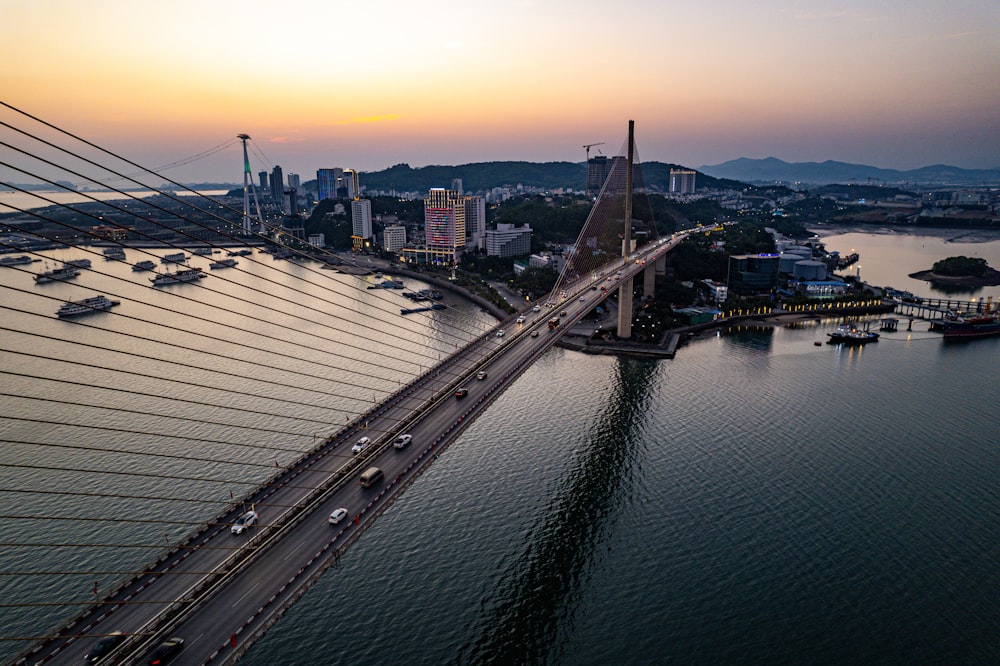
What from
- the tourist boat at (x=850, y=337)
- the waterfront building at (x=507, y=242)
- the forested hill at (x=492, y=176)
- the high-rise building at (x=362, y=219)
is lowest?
the tourist boat at (x=850, y=337)

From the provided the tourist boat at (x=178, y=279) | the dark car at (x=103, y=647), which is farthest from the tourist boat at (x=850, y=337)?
the tourist boat at (x=178, y=279)

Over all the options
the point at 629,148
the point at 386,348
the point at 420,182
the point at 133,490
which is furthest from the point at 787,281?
the point at 420,182

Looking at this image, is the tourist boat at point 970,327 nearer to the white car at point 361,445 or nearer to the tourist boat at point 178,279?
the white car at point 361,445

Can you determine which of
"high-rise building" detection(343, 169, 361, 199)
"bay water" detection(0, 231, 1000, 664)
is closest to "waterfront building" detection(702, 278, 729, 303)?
"bay water" detection(0, 231, 1000, 664)

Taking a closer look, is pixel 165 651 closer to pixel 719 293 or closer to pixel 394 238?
pixel 719 293

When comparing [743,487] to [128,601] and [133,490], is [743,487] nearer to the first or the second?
[128,601]

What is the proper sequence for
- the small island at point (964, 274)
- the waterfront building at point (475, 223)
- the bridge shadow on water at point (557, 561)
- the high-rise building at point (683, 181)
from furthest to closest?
the high-rise building at point (683, 181) → the waterfront building at point (475, 223) → the small island at point (964, 274) → the bridge shadow on water at point (557, 561)

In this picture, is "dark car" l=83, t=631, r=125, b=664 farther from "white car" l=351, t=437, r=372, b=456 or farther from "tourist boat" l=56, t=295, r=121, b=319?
"tourist boat" l=56, t=295, r=121, b=319

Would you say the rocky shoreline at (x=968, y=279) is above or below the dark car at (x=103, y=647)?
above
